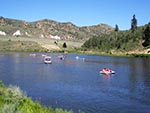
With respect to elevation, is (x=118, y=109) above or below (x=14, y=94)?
below

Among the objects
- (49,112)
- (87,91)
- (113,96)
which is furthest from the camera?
(87,91)

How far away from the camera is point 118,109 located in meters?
46.6

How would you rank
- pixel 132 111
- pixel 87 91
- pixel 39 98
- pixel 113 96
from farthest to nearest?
pixel 87 91, pixel 113 96, pixel 39 98, pixel 132 111

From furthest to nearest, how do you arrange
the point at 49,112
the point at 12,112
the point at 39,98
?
the point at 39,98 < the point at 49,112 < the point at 12,112

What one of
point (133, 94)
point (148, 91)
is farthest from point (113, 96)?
point (148, 91)

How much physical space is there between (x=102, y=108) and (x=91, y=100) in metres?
6.16

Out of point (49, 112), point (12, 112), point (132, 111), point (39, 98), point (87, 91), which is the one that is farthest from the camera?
point (87, 91)

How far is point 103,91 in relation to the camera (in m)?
63.8

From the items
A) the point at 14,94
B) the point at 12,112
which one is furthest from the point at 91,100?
the point at 12,112

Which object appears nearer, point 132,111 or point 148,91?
point 132,111

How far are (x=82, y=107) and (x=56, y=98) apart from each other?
740cm

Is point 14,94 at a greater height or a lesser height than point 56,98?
greater

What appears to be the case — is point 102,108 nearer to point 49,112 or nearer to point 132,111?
point 132,111

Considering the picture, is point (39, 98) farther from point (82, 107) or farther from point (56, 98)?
point (82, 107)
